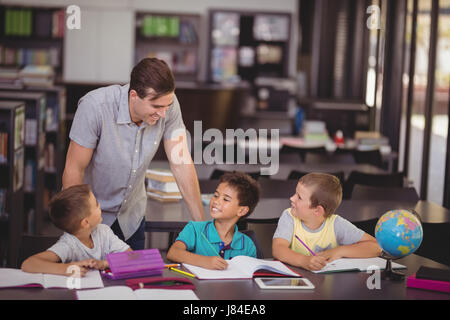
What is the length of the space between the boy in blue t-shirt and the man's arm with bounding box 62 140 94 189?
49 cm

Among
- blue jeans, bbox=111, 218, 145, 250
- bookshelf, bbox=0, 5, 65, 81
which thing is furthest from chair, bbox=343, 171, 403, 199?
bookshelf, bbox=0, 5, 65, 81

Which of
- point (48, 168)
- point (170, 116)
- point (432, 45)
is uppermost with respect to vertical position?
point (432, 45)

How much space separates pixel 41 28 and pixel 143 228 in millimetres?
8415

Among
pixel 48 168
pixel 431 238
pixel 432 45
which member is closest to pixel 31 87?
pixel 48 168

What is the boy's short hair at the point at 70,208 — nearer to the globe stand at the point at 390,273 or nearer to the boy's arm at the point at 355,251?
the boy's arm at the point at 355,251

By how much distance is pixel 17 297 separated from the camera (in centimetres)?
206

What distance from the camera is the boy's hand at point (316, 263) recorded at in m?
2.49

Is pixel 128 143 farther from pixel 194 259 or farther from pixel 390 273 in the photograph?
pixel 390 273

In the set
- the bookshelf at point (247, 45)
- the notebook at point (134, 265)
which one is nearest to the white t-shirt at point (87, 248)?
the notebook at point (134, 265)

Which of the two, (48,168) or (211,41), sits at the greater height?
(211,41)

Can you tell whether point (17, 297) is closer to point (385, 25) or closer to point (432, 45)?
point (432, 45)

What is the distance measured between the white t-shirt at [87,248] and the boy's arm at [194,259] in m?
0.19

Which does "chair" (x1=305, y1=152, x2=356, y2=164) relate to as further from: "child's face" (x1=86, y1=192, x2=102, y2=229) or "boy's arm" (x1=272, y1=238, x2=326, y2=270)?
"child's face" (x1=86, y1=192, x2=102, y2=229)

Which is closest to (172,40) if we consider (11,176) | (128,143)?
(11,176)
